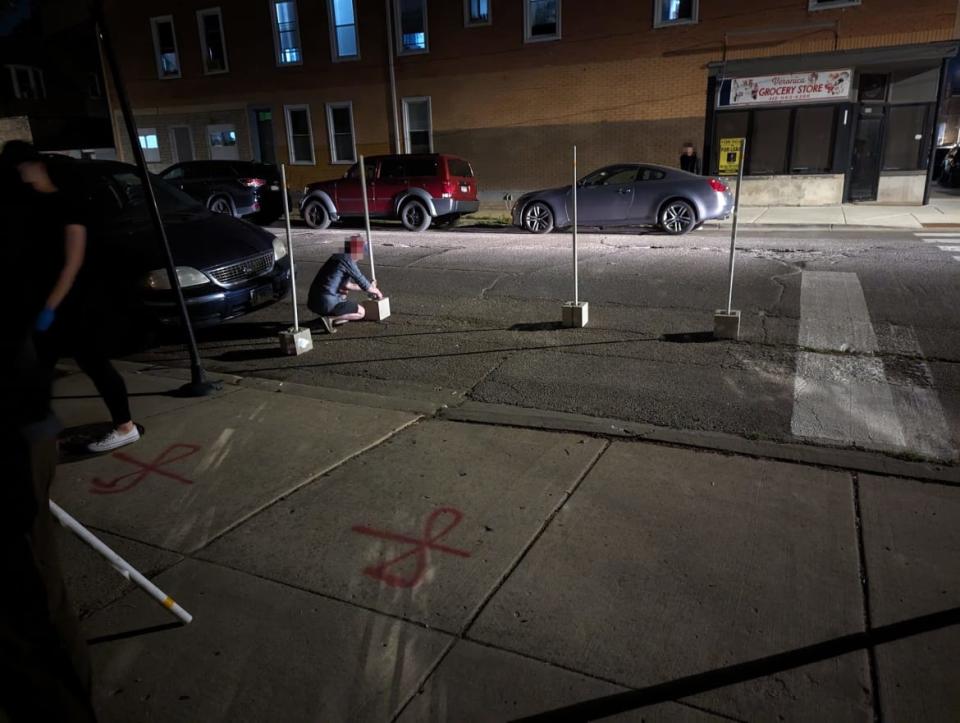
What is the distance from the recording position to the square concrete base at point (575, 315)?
7328 millimetres

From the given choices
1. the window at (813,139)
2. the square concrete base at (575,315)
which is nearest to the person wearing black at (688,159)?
the window at (813,139)

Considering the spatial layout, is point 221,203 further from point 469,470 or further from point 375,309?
point 469,470

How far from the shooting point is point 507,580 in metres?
3.20

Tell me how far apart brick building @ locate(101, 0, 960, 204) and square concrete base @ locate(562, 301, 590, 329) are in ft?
47.7

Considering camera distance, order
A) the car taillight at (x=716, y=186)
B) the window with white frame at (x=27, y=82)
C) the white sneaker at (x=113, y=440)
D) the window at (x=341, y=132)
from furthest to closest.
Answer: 1. the window with white frame at (x=27, y=82)
2. the window at (x=341, y=132)
3. the car taillight at (x=716, y=186)
4. the white sneaker at (x=113, y=440)

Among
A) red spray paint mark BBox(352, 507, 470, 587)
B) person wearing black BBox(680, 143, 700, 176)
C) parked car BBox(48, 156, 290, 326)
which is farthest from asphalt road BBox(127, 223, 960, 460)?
person wearing black BBox(680, 143, 700, 176)

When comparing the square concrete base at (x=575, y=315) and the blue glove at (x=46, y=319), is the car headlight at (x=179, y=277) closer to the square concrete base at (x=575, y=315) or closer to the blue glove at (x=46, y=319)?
the blue glove at (x=46, y=319)

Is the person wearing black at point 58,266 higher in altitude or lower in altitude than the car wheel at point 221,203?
higher

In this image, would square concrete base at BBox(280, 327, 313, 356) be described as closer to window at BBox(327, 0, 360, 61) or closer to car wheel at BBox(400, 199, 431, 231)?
car wheel at BBox(400, 199, 431, 231)

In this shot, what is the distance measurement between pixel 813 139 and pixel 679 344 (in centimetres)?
1556

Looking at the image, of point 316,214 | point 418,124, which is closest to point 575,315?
point 316,214

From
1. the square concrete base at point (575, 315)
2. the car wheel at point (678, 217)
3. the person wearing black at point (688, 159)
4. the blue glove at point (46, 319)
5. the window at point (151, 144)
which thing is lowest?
the square concrete base at point (575, 315)

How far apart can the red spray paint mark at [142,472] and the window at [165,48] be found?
26.9 m

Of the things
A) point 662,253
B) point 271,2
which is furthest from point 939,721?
point 271,2
